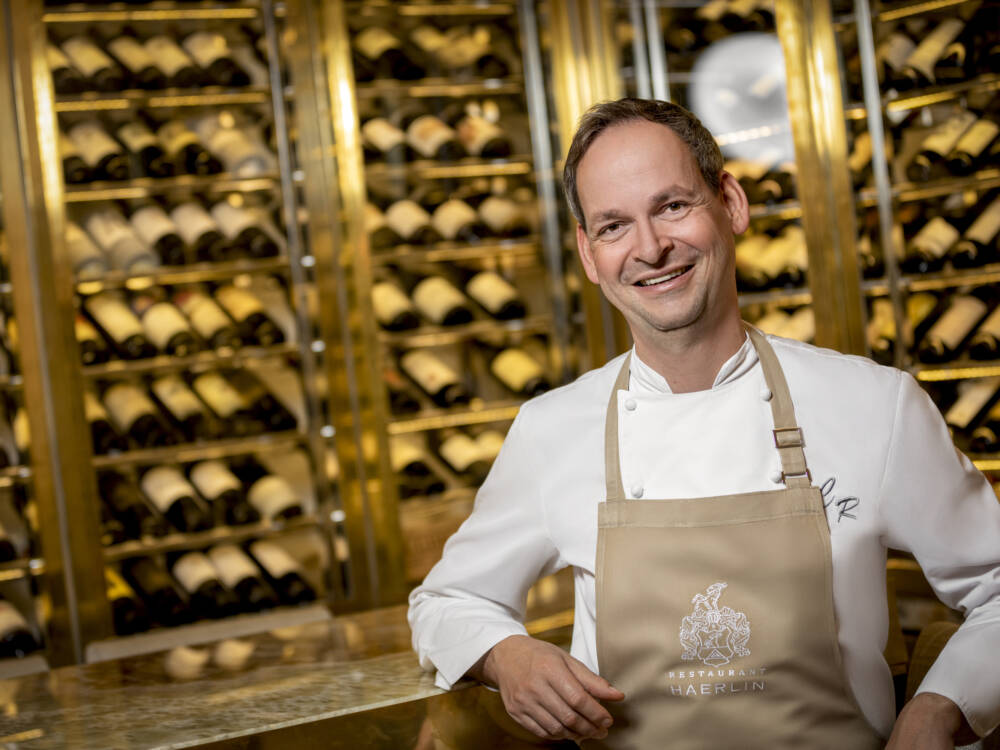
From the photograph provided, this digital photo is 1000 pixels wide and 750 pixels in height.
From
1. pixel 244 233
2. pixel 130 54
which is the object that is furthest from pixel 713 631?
pixel 130 54

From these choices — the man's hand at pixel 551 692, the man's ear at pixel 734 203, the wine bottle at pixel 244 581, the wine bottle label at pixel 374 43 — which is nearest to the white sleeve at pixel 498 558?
the man's hand at pixel 551 692

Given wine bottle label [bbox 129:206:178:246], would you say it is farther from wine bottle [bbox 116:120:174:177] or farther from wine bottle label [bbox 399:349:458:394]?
wine bottle label [bbox 399:349:458:394]

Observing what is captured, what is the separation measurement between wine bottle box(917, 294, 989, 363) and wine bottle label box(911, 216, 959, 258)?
18 cm

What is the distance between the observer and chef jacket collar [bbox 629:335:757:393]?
1.33 m

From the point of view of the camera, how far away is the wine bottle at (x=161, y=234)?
3.75m

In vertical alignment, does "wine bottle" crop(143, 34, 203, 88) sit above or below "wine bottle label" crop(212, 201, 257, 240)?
above

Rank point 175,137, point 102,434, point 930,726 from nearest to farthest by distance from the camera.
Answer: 1. point 930,726
2. point 102,434
3. point 175,137

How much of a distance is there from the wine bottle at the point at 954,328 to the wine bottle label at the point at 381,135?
205 cm

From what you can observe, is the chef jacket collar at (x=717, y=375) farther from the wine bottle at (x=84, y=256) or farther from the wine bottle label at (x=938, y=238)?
the wine bottle at (x=84, y=256)

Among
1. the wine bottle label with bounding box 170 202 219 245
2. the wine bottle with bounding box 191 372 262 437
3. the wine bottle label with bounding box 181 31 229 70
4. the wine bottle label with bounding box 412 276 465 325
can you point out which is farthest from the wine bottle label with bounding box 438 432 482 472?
the wine bottle label with bounding box 181 31 229 70

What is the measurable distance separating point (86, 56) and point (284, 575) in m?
1.93

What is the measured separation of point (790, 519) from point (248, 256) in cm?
303

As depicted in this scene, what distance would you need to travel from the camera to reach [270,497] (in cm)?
387

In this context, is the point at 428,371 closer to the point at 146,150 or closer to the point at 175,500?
the point at 175,500
